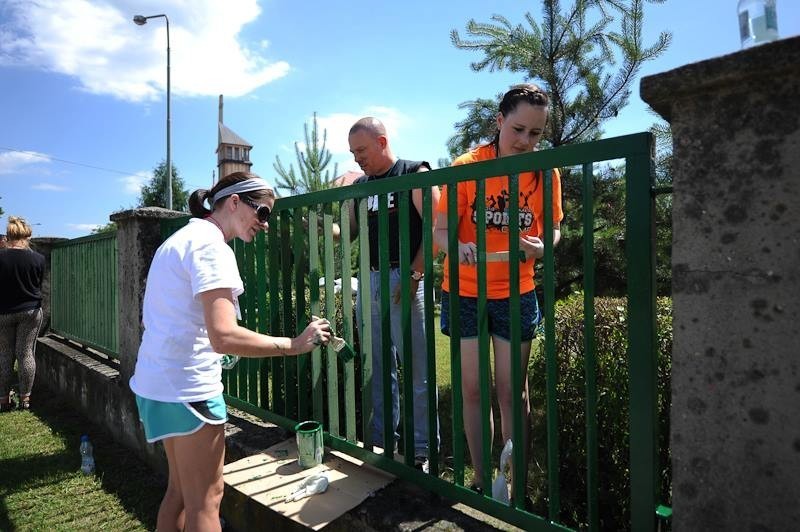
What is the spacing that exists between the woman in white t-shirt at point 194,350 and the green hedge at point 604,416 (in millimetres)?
1538

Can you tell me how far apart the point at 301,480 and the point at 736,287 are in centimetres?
201

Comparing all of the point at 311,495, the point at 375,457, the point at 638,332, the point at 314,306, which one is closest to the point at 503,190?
the point at 638,332

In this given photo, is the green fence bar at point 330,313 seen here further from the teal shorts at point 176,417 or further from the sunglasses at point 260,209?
the teal shorts at point 176,417

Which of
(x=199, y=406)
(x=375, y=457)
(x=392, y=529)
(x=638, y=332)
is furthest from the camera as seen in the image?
(x=375, y=457)

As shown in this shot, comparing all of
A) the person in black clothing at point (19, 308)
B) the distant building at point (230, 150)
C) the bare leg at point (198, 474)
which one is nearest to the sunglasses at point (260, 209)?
the bare leg at point (198, 474)

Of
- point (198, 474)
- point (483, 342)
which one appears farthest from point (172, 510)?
point (483, 342)

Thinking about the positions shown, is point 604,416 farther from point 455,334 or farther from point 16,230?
point 16,230

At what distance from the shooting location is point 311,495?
2.34 meters

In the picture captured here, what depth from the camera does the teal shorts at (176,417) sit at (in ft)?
6.12

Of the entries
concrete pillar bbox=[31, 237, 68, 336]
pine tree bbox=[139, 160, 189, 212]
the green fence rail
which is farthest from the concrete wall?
pine tree bbox=[139, 160, 189, 212]

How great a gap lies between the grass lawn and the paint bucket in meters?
1.02

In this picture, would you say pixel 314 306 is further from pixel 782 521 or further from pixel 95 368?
pixel 95 368

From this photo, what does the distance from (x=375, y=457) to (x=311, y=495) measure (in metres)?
0.32

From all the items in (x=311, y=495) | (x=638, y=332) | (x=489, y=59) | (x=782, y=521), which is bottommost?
(x=311, y=495)
